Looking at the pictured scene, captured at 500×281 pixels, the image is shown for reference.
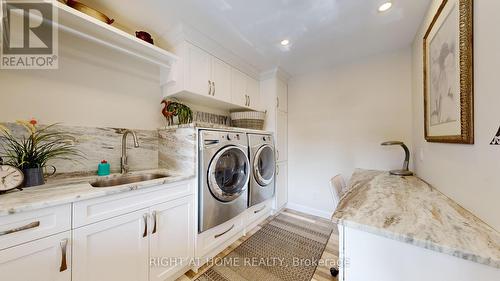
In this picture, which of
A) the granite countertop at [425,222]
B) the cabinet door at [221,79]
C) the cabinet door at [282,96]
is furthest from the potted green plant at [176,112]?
the granite countertop at [425,222]

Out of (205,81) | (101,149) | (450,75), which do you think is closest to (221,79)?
(205,81)

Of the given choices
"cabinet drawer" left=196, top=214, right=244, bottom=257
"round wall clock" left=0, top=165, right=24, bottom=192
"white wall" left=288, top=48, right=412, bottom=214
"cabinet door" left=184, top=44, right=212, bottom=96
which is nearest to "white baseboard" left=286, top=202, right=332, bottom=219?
"white wall" left=288, top=48, right=412, bottom=214

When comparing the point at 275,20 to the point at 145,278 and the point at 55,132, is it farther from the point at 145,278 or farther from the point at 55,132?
the point at 145,278

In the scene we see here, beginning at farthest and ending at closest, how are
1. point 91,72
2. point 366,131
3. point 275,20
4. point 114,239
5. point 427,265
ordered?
1. point 366,131
2. point 275,20
3. point 91,72
4. point 114,239
5. point 427,265

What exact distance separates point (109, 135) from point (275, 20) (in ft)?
6.45

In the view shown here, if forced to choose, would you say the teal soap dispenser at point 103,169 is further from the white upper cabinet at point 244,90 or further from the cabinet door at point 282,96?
the cabinet door at point 282,96

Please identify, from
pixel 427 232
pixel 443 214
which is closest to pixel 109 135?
pixel 427 232

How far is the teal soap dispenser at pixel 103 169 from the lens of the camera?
57.5 inches

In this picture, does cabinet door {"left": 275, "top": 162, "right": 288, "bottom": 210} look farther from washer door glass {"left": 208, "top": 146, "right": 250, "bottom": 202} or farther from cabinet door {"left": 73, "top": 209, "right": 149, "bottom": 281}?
cabinet door {"left": 73, "top": 209, "right": 149, "bottom": 281}

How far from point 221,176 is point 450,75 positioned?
1.93m

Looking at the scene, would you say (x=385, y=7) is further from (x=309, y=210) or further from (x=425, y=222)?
(x=309, y=210)

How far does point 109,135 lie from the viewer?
5.21 ft

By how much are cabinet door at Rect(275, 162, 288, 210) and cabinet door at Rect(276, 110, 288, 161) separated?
15 cm

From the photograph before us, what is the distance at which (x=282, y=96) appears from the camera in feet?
9.64
